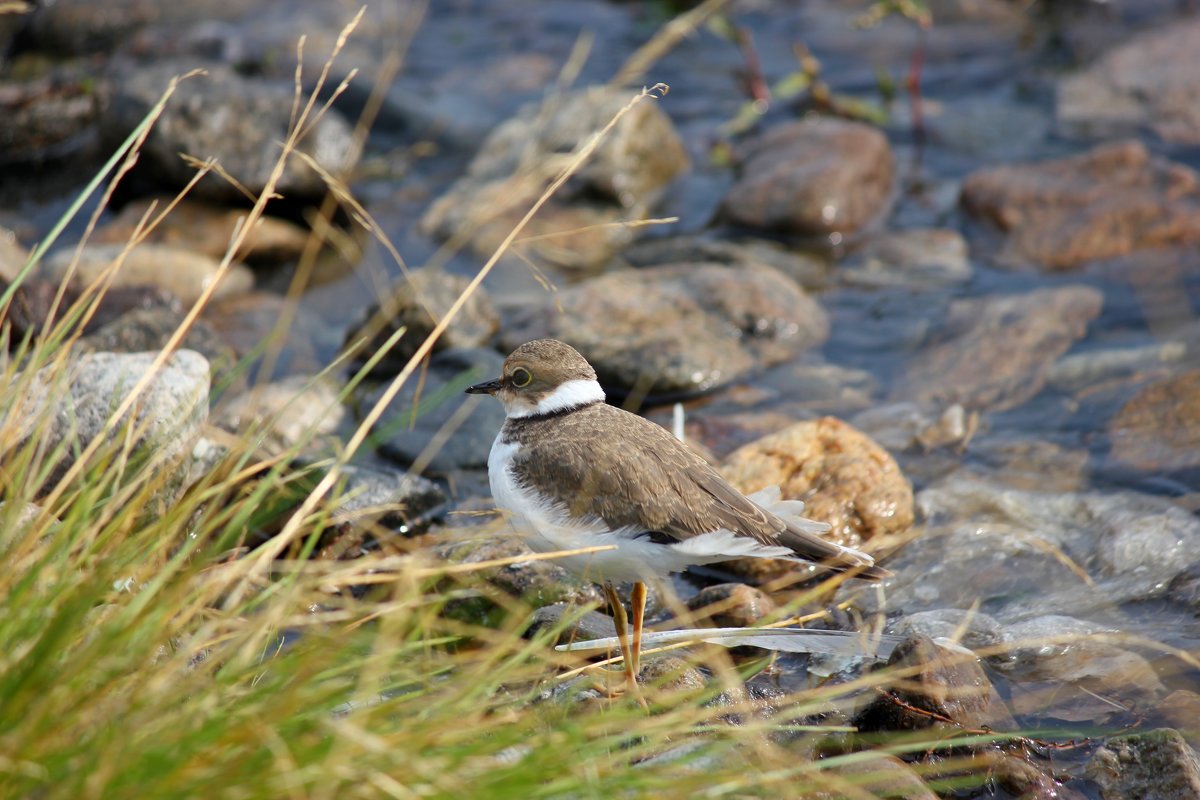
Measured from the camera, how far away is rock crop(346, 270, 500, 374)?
8156 millimetres

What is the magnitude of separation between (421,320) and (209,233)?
2.93 m

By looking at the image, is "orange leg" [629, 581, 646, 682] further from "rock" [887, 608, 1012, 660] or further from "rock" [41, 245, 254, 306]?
"rock" [41, 245, 254, 306]

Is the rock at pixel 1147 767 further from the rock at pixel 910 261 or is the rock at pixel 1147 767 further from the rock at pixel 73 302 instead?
the rock at pixel 73 302

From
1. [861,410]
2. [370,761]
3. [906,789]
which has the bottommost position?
[861,410]

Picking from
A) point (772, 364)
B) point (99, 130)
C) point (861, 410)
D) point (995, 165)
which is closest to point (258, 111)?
point (99, 130)

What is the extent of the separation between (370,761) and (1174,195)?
8900 millimetres

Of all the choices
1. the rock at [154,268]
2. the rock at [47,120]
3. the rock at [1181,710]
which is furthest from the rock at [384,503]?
the rock at [47,120]

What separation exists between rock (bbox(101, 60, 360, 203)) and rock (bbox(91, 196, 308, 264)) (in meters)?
0.21

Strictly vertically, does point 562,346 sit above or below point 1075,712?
above

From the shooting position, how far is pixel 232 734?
2.98m

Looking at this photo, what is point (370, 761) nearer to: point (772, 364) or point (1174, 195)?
point (772, 364)

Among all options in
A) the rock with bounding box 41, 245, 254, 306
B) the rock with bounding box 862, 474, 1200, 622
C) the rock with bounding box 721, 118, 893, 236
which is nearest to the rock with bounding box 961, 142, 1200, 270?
the rock with bounding box 721, 118, 893, 236

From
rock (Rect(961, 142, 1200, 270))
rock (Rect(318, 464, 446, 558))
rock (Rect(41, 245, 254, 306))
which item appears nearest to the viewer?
rock (Rect(318, 464, 446, 558))

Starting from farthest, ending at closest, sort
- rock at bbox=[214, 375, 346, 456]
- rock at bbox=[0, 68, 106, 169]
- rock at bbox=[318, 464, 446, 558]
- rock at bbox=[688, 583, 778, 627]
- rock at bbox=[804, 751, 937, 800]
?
1. rock at bbox=[0, 68, 106, 169]
2. rock at bbox=[214, 375, 346, 456]
3. rock at bbox=[318, 464, 446, 558]
4. rock at bbox=[688, 583, 778, 627]
5. rock at bbox=[804, 751, 937, 800]
